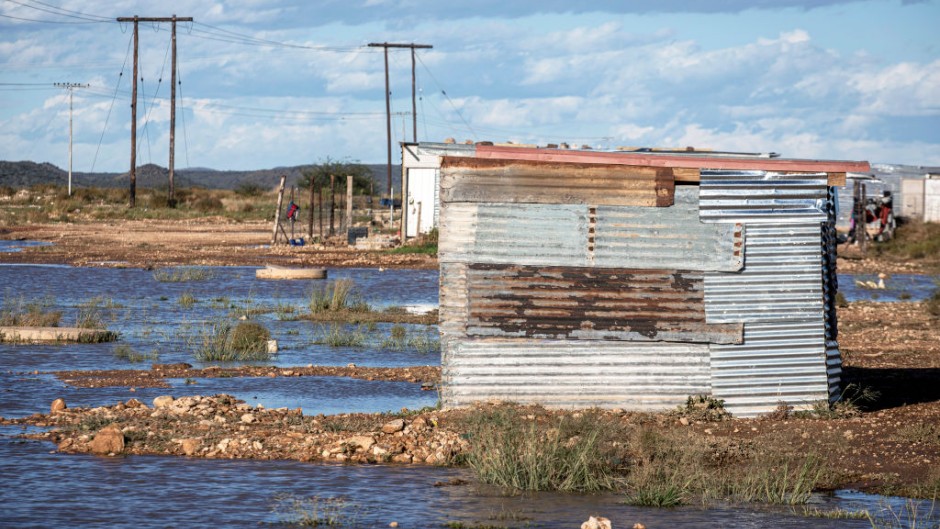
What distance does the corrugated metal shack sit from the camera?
12852 millimetres

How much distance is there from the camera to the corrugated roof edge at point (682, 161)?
12898 millimetres

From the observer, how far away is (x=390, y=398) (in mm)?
14695

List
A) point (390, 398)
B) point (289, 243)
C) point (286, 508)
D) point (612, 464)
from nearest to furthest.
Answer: point (286, 508), point (612, 464), point (390, 398), point (289, 243)

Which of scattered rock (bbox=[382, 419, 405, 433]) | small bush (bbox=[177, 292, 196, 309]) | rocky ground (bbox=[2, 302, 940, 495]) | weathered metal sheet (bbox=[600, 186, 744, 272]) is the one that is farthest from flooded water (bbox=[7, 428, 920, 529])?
small bush (bbox=[177, 292, 196, 309])

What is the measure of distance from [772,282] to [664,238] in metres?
1.21

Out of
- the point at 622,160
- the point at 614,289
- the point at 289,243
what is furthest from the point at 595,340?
the point at 289,243

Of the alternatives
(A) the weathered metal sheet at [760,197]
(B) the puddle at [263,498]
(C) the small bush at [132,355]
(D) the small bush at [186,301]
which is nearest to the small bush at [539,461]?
(B) the puddle at [263,498]

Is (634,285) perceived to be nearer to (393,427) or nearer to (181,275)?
(393,427)

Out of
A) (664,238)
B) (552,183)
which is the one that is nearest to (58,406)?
(552,183)

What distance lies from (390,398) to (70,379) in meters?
4.14

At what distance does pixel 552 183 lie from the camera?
13.0 meters

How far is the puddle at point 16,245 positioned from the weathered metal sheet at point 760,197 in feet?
106

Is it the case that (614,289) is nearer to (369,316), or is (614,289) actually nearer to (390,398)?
(390,398)

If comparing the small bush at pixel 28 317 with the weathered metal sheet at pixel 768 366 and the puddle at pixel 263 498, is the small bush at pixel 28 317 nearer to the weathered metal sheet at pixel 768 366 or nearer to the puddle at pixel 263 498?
the puddle at pixel 263 498
